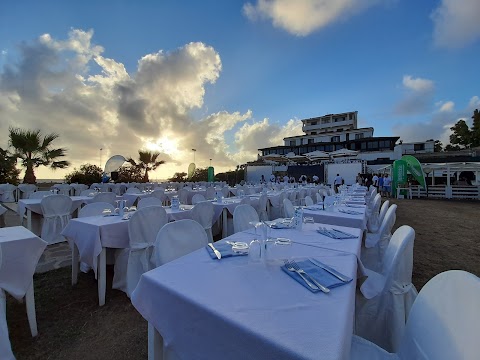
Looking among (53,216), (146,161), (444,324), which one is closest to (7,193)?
(53,216)

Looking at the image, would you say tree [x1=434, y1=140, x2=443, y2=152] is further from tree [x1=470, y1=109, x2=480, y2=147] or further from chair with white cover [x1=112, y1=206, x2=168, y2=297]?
chair with white cover [x1=112, y1=206, x2=168, y2=297]

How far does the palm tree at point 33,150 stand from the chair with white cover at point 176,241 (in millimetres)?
10994

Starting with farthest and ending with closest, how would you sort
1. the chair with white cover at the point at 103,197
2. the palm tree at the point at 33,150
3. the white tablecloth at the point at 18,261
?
the palm tree at the point at 33,150
the chair with white cover at the point at 103,197
the white tablecloth at the point at 18,261

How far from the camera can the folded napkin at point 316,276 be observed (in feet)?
3.77

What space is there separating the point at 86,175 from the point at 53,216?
10.5 meters

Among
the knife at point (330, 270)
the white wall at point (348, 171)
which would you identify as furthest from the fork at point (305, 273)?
the white wall at point (348, 171)

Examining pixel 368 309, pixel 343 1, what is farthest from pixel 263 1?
pixel 368 309

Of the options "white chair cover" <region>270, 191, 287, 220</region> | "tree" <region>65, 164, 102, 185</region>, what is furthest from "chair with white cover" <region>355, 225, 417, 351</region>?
"tree" <region>65, 164, 102, 185</region>

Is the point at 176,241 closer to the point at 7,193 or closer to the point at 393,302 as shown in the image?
the point at 393,302

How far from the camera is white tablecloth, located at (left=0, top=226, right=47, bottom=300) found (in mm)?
1851

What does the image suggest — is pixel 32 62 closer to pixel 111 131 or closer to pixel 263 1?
pixel 111 131

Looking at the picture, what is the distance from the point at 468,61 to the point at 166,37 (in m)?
10.2

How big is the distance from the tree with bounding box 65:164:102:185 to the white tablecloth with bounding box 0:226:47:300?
13.1 meters

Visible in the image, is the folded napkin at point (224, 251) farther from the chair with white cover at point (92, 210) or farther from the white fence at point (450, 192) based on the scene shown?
the white fence at point (450, 192)
